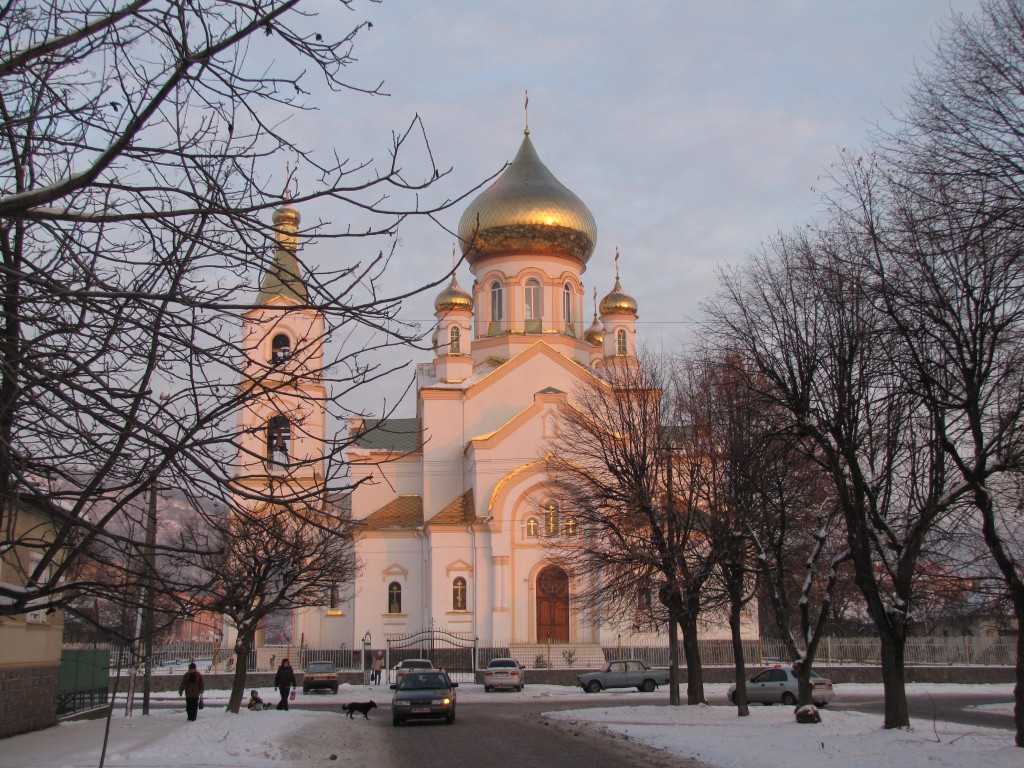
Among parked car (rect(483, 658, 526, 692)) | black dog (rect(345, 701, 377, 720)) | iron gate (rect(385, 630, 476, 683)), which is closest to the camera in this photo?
black dog (rect(345, 701, 377, 720))

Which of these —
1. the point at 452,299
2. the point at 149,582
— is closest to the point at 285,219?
the point at 149,582

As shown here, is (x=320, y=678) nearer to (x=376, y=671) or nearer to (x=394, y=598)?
(x=376, y=671)

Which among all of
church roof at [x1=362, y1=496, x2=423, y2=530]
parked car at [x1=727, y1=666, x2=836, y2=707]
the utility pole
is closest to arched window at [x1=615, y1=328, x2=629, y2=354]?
church roof at [x1=362, y1=496, x2=423, y2=530]

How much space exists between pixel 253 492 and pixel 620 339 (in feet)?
130

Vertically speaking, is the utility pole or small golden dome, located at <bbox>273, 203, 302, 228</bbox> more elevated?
small golden dome, located at <bbox>273, 203, 302, 228</bbox>

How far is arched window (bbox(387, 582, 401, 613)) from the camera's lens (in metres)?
39.5

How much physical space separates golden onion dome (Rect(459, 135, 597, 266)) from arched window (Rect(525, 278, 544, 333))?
1.51 metres

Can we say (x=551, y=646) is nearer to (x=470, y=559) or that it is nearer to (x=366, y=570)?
(x=470, y=559)

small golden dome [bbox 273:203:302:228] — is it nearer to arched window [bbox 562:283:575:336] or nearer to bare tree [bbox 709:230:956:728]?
bare tree [bbox 709:230:956:728]

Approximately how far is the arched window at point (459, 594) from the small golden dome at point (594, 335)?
1395cm

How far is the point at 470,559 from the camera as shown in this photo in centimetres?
3784

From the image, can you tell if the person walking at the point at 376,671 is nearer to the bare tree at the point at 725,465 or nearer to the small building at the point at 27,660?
the bare tree at the point at 725,465

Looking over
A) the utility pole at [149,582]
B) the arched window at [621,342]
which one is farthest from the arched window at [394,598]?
the utility pole at [149,582]

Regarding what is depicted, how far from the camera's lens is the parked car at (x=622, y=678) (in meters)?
31.2
